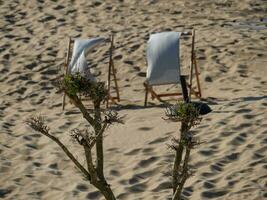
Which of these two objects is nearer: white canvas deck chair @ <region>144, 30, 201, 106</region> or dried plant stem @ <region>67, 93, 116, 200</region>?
dried plant stem @ <region>67, 93, 116, 200</region>

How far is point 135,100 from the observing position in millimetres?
11055

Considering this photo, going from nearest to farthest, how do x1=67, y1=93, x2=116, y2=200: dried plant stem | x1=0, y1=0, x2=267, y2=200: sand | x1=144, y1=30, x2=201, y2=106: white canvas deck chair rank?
1. x1=67, y1=93, x2=116, y2=200: dried plant stem
2. x1=0, y1=0, x2=267, y2=200: sand
3. x1=144, y1=30, x2=201, y2=106: white canvas deck chair

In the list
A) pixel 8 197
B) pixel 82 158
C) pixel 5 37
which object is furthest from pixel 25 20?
pixel 8 197

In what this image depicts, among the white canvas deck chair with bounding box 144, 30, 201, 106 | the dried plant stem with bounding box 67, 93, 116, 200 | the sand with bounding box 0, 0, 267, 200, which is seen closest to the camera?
the dried plant stem with bounding box 67, 93, 116, 200

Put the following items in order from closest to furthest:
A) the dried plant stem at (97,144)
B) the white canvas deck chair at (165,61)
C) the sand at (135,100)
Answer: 1. the dried plant stem at (97,144)
2. the sand at (135,100)
3. the white canvas deck chair at (165,61)

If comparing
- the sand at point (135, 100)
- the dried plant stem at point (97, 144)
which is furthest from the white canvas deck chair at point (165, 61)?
the dried plant stem at point (97, 144)

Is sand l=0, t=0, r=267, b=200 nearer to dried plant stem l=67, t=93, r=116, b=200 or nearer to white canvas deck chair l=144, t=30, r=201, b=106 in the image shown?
white canvas deck chair l=144, t=30, r=201, b=106

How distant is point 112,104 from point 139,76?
4.81 ft

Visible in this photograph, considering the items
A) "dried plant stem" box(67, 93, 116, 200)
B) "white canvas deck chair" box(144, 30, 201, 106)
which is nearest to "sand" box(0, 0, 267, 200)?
"white canvas deck chair" box(144, 30, 201, 106)

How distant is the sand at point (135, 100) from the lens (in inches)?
286

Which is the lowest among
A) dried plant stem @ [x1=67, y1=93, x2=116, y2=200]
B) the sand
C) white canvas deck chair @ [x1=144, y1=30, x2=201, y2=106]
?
the sand

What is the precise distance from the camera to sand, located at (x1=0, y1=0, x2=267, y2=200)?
7.27 metres

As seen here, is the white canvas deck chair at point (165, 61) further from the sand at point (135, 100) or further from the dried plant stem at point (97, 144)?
the dried plant stem at point (97, 144)

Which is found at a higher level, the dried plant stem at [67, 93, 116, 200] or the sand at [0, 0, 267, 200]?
the dried plant stem at [67, 93, 116, 200]
